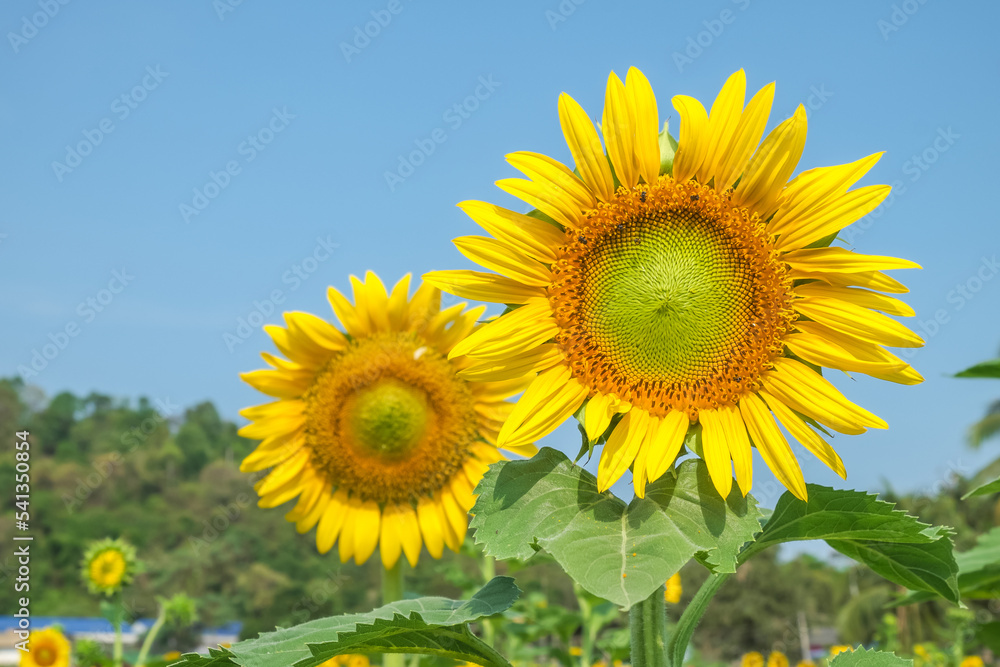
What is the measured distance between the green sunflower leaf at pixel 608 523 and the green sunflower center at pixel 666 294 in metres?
0.25

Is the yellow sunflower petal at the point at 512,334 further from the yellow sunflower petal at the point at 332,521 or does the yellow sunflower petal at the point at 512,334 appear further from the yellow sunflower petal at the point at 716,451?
the yellow sunflower petal at the point at 332,521

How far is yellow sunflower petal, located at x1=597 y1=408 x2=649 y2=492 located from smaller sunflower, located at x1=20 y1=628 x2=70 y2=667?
435cm

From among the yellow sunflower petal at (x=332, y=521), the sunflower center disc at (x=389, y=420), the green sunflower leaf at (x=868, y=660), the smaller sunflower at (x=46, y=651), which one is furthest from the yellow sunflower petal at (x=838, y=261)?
the smaller sunflower at (x=46, y=651)

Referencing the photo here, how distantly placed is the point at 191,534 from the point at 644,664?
72.7 metres

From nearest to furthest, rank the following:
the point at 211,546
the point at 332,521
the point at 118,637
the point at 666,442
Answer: the point at 666,442 → the point at 332,521 → the point at 118,637 → the point at 211,546

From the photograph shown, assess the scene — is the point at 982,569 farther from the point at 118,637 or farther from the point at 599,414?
the point at 118,637

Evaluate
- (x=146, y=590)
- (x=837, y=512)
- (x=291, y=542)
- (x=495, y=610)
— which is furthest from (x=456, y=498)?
(x=146, y=590)

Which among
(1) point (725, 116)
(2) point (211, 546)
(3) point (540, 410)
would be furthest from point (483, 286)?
(2) point (211, 546)

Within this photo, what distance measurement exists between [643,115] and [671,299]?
1.32 feet

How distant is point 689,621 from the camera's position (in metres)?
1.90

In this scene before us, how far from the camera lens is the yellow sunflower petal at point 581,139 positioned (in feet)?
6.03

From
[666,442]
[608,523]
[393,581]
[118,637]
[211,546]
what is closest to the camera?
[608,523]

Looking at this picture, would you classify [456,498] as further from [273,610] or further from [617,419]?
[273,610]

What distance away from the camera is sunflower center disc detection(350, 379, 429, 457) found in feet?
12.9
